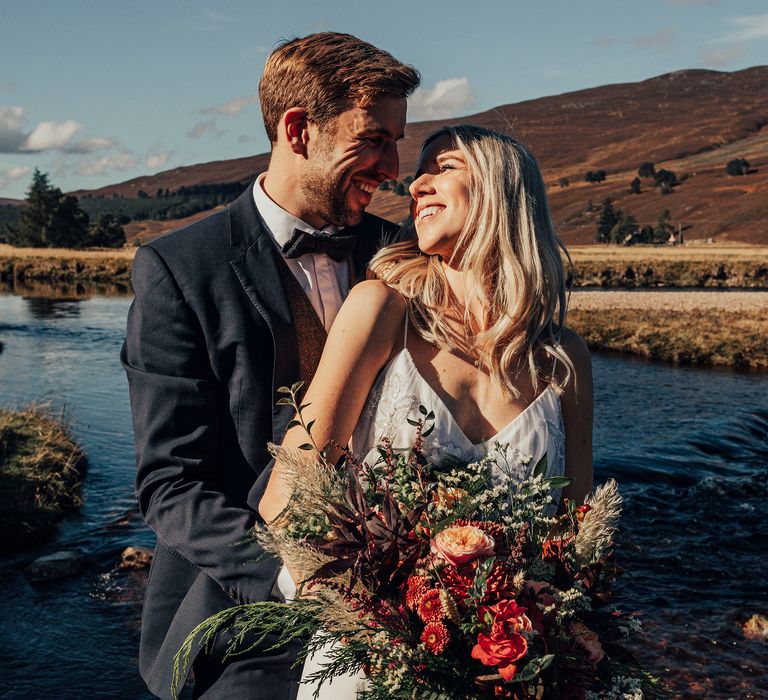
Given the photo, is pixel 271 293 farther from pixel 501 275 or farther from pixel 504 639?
pixel 504 639

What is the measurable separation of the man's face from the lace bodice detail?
25.3 inches

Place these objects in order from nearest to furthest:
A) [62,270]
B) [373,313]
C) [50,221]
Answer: [373,313], [62,270], [50,221]

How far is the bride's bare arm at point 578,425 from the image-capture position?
9.83ft

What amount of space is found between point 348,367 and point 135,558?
26.3 ft

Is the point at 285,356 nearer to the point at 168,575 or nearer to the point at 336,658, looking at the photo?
the point at 168,575

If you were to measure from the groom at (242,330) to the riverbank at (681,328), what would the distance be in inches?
822

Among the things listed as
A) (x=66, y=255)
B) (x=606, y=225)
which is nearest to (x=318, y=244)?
(x=66, y=255)

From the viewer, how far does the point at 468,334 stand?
9.72 feet

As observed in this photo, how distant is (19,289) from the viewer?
4406cm

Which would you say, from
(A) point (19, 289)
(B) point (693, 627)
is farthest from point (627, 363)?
(A) point (19, 289)

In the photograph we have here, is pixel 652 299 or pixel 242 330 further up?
pixel 242 330

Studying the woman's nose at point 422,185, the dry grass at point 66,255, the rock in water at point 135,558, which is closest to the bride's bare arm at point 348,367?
the woman's nose at point 422,185

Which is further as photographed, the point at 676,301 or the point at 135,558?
the point at 676,301

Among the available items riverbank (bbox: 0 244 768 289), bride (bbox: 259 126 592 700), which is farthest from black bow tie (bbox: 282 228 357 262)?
riverbank (bbox: 0 244 768 289)
